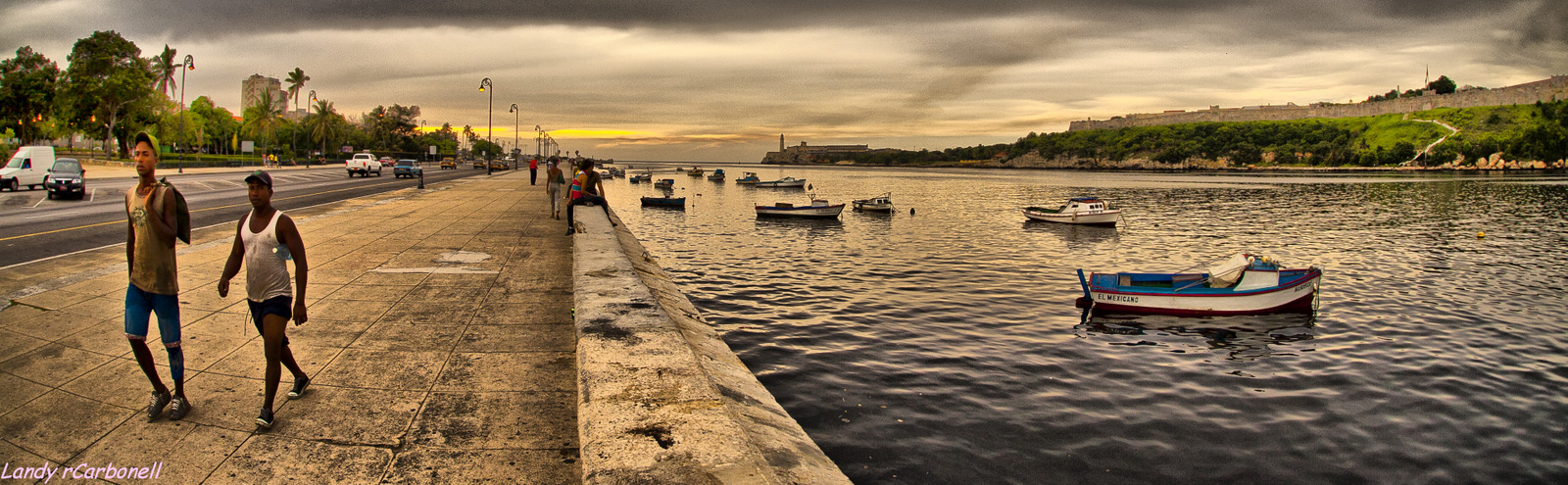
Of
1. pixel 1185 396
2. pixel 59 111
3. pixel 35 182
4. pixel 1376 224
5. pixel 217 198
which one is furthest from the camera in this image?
pixel 59 111

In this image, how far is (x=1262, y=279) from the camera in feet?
60.4

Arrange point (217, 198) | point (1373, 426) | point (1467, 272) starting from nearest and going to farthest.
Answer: point (1373, 426) → point (1467, 272) → point (217, 198)

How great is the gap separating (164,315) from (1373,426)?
1425 centimetres

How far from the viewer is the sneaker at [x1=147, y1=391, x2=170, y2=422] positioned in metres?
5.28

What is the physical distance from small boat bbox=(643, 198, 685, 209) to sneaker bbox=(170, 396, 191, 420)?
1954 inches

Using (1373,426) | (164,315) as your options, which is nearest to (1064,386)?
(1373,426)

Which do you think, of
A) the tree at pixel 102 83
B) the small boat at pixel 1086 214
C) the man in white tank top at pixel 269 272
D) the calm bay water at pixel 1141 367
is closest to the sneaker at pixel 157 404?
the man in white tank top at pixel 269 272

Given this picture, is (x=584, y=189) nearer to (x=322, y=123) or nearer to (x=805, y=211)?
(x=805, y=211)

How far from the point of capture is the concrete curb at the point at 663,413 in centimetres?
433

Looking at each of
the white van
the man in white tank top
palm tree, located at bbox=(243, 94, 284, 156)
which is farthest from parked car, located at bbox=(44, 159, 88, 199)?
palm tree, located at bbox=(243, 94, 284, 156)

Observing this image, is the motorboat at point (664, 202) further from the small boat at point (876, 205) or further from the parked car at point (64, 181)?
the parked car at point (64, 181)

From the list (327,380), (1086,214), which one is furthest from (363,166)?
(327,380)

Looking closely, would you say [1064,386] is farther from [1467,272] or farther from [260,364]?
[1467,272]

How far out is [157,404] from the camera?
531cm
